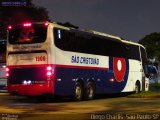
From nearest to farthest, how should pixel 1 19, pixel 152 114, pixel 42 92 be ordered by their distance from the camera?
pixel 152 114 < pixel 42 92 < pixel 1 19

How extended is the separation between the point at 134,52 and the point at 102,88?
18.1 ft

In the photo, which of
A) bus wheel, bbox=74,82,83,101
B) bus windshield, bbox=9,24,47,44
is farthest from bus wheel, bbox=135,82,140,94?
bus windshield, bbox=9,24,47,44

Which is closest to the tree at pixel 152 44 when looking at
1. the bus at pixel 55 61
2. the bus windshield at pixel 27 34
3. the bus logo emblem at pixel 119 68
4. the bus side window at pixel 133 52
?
the bus side window at pixel 133 52

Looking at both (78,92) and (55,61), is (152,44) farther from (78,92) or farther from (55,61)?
(55,61)

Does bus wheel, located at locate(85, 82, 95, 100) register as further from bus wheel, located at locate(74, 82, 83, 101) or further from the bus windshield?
the bus windshield

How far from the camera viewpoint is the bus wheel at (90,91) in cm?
2859

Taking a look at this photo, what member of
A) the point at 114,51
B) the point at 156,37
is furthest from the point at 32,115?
the point at 156,37

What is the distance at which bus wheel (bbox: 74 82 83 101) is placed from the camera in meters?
27.6

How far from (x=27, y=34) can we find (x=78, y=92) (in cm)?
397

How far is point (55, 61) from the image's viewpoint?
2569 cm

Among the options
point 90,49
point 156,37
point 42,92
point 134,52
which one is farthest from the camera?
point 156,37

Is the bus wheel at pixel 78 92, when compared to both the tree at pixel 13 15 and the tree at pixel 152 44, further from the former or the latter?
the tree at pixel 152 44

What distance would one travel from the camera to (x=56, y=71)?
25797 mm

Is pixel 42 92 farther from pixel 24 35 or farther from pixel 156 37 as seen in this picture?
pixel 156 37
